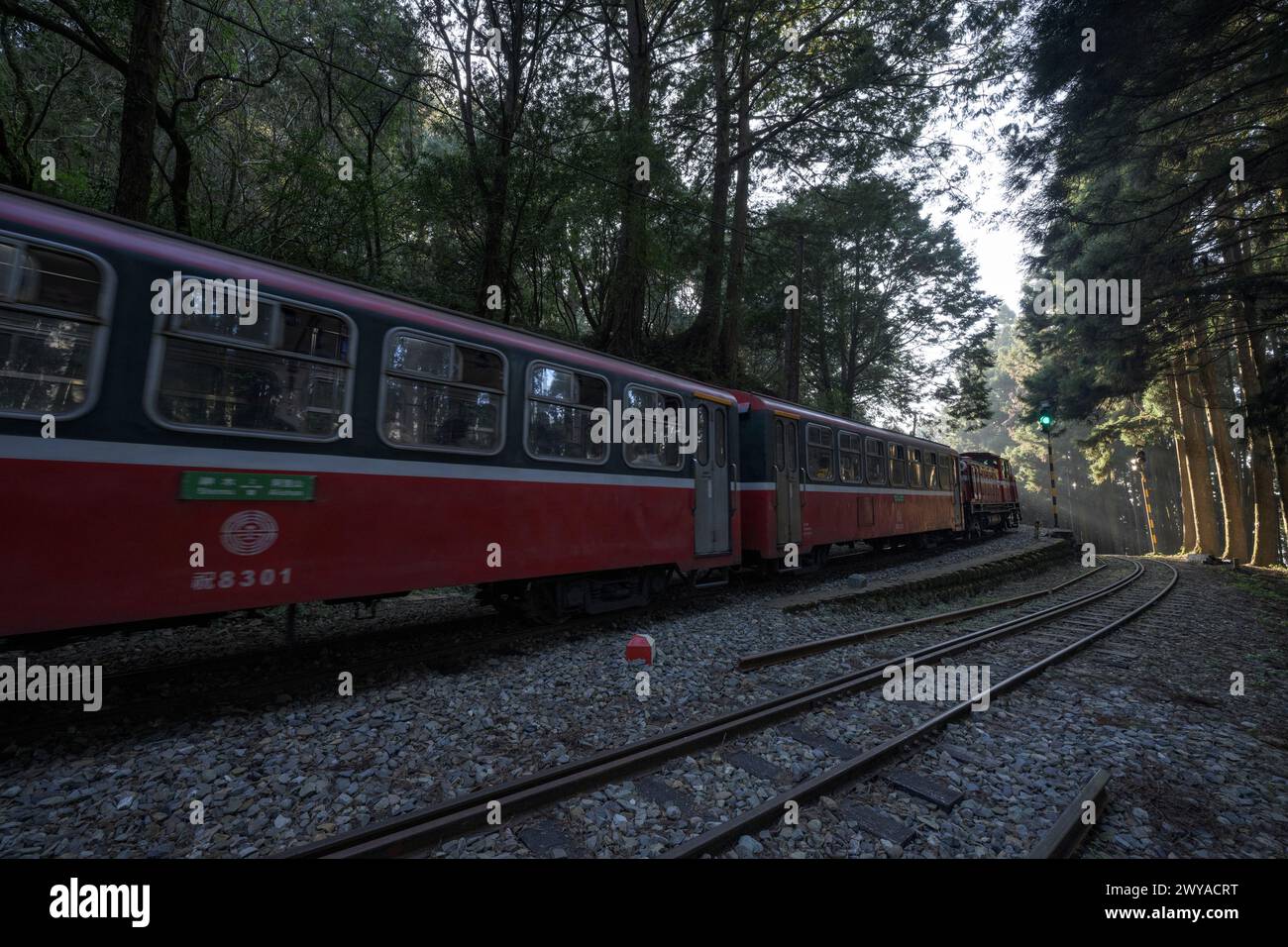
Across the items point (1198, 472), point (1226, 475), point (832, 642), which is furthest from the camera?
point (1198, 472)

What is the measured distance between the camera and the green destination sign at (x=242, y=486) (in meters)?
3.55

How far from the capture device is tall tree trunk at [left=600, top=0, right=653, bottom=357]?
37.2 ft

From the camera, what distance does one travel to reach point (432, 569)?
4.75 m

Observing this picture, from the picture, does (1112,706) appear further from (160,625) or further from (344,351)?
(160,625)

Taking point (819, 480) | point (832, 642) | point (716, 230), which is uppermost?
point (716, 230)

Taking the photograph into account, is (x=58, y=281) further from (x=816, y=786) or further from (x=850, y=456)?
(x=850, y=456)

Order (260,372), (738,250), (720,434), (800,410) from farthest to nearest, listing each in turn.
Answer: (738,250)
(800,410)
(720,434)
(260,372)

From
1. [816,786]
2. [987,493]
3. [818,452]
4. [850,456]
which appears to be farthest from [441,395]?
[987,493]

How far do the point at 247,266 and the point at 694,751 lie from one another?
15.7 feet

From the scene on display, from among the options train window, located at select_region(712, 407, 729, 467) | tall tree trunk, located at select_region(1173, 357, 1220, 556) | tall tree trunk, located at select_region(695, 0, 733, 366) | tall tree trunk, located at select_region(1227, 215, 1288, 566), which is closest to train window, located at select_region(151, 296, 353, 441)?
train window, located at select_region(712, 407, 729, 467)

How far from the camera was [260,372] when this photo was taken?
3.88m

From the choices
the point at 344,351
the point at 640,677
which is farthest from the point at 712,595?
the point at 344,351

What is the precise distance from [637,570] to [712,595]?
6.47ft

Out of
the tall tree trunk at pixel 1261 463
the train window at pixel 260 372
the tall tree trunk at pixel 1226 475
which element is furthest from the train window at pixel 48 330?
the tall tree trunk at pixel 1226 475
